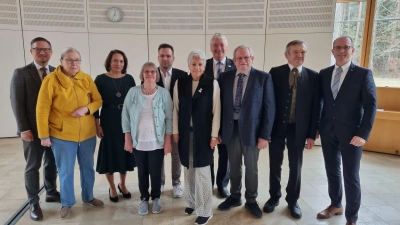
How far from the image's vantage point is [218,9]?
218 inches

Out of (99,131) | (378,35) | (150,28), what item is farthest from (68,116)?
(378,35)

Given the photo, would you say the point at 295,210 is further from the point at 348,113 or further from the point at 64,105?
the point at 64,105

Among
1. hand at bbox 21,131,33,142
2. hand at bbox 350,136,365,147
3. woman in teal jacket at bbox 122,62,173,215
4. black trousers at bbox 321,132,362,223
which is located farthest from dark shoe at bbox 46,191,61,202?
hand at bbox 350,136,365,147

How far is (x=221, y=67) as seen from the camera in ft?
10.1

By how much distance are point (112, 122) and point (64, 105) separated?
0.51m

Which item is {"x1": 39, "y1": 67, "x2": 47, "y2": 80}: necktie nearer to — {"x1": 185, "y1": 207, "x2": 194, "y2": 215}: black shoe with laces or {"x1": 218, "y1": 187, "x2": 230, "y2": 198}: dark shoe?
{"x1": 185, "y1": 207, "x2": 194, "y2": 215}: black shoe with laces

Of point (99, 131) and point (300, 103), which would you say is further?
point (99, 131)

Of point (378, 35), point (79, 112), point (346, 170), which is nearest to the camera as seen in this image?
point (346, 170)

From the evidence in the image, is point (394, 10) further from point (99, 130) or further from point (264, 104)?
point (99, 130)

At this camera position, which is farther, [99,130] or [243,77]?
[99,130]

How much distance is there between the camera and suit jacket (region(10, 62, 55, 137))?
258 centimetres

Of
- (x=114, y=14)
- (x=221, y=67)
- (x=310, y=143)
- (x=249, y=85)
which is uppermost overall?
(x=114, y=14)

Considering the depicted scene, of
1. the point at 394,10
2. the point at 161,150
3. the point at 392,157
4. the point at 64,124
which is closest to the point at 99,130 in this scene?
the point at 64,124

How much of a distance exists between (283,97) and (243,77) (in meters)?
0.44
